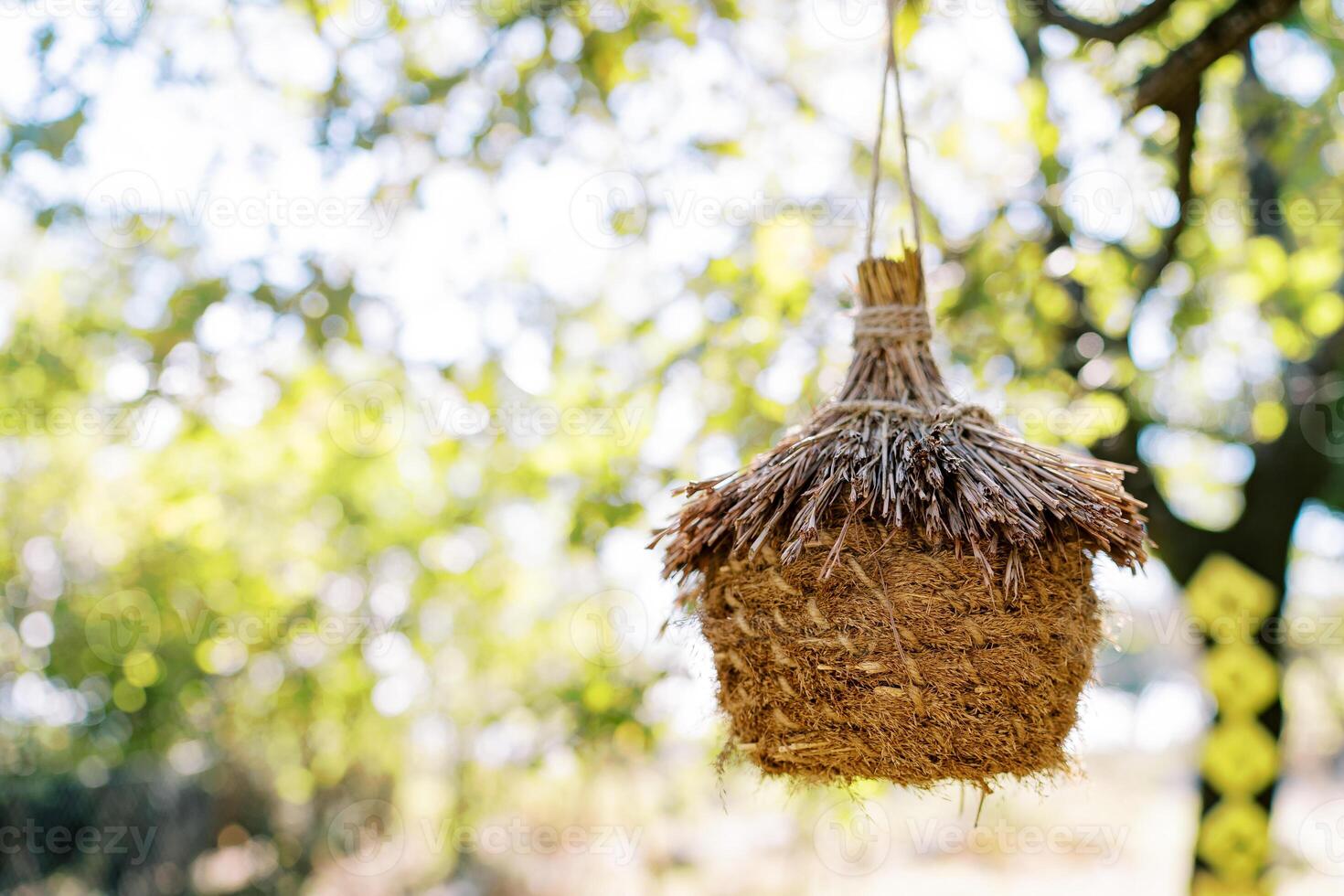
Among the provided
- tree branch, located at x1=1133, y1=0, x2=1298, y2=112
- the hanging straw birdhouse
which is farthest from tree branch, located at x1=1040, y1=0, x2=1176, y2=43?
the hanging straw birdhouse

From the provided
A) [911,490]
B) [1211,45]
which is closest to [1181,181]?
[1211,45]

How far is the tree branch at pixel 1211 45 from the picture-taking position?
2.12m

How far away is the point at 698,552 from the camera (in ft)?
4.78

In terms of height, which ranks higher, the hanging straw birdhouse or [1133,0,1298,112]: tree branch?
[1133,0,1298,112]: tree branch

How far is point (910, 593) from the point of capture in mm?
1297

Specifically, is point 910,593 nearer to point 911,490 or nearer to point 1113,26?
point 911,490

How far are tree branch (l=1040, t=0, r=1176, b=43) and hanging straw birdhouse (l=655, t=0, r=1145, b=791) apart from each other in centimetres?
118

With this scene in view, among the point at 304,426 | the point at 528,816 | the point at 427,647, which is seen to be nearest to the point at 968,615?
the point at 304,426

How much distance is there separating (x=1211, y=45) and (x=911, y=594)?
60.1 inches

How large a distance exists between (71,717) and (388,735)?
2011 millimetres

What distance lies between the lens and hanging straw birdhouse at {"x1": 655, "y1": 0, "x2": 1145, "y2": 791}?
130 centimetres

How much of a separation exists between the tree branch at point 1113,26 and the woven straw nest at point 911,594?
1.19 meters

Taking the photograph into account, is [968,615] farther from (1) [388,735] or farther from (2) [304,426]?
(1) [388,735]

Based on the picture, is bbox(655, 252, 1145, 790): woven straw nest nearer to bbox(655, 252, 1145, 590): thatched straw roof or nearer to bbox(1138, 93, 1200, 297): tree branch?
bbox(655, 252, 1145, 590): thatched straw roof
